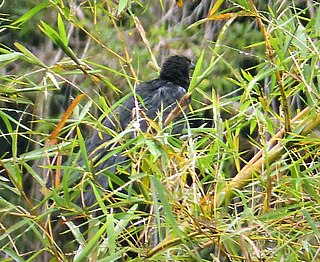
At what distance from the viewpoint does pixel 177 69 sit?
2.91 meters

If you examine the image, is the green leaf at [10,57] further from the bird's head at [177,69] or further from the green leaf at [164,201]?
the bird's head at [177,69]

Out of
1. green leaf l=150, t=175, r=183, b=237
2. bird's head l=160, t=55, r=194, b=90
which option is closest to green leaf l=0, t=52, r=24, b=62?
green leaf l=150, t=175, r=183, b=237

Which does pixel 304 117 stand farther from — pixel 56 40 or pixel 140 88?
pixel 140 88

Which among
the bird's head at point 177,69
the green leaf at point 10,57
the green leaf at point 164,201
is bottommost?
the bird's head at point 177,69

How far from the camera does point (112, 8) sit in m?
1.67

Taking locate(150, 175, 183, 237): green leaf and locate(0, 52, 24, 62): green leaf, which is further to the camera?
locate(0, 52, 24, 62): green leaf

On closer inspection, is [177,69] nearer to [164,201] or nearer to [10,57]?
[10,57]

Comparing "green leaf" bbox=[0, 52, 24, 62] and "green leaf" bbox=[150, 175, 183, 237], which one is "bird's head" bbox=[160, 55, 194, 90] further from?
"green leaf" bbox=[150, 175, 183, 237]

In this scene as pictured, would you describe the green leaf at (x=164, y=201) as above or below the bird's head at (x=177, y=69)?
above

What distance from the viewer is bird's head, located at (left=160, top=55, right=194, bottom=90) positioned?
9.18 feet

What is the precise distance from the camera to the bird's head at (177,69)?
280 centimetres

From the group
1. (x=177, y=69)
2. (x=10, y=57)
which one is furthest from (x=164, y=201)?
(x=177, y=69)

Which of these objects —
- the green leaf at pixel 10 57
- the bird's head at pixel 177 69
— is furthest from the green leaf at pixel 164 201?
the bird's head at pixel 177 69

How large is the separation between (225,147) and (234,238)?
16 cm
